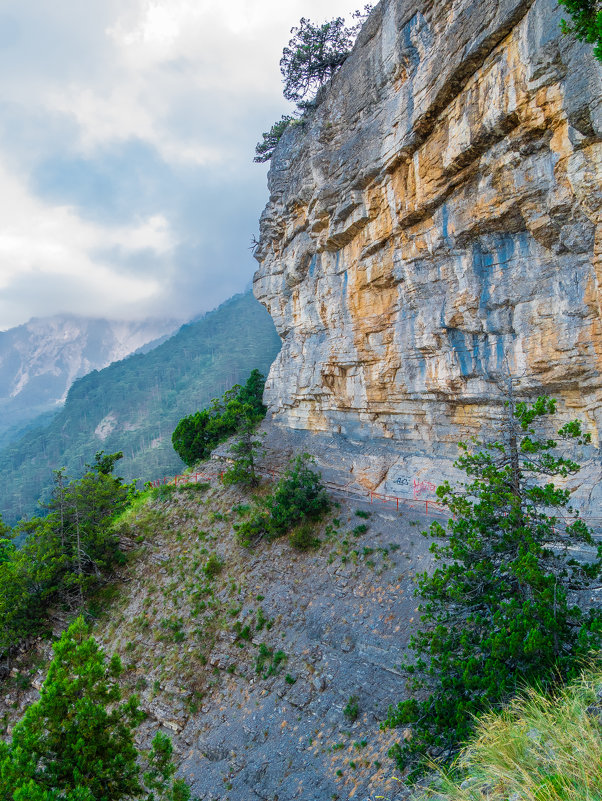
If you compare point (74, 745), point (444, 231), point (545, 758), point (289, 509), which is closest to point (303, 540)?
point (289, 509)

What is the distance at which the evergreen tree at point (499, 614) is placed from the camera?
256 inches

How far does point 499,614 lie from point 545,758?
3798mm

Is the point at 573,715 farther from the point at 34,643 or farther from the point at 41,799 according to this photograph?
the point at 34,643

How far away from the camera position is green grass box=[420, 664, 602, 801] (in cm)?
358

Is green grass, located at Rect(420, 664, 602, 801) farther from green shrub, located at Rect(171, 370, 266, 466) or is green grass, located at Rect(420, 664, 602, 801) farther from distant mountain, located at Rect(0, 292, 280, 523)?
distant mountain, located at Rect(0, 292, 280, 523)

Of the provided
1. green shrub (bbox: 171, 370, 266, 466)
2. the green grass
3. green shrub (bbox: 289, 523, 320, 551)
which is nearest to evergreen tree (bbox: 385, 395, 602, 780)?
the green grass

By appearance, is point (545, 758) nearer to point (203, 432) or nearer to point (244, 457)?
point (244, 457)

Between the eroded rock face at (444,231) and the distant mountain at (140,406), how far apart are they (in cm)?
4828

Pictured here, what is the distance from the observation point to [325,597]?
15.6m

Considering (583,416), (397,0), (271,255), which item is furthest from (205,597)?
(397,0)

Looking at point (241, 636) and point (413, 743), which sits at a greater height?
point (413, 743)

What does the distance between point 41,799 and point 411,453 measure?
1625 centimetres

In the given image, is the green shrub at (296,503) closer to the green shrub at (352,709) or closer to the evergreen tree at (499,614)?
the green shrub at (352,709)

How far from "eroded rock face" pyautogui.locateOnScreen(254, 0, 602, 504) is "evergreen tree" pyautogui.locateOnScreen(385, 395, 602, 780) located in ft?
18.5
